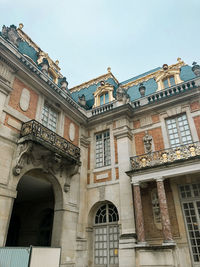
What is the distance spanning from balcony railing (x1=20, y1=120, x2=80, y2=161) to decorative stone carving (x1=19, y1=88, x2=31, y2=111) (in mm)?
879

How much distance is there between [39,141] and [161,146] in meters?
5.57

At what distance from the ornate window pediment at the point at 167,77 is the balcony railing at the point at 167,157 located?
13.4ft

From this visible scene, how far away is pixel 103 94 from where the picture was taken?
13.8m

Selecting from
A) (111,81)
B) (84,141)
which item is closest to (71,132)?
(84,141)

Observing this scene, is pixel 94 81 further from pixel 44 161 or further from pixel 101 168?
pixel 44 161

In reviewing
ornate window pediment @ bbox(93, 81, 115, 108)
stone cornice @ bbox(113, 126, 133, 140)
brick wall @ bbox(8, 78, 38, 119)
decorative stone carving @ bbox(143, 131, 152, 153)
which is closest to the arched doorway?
brick wall @ bbox(8, 78, 38, 119)

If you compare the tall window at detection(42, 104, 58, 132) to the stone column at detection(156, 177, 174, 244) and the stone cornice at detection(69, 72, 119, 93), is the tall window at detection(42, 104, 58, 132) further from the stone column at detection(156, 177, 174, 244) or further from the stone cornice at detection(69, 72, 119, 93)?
the stone cornice at detection(69, 72, 119, 93)

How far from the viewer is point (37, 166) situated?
870cm

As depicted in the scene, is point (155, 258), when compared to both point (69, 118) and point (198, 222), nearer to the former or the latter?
point (198, 222)

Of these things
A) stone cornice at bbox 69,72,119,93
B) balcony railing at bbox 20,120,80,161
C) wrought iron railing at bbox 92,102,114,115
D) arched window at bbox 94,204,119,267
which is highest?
stone cornice at bbox 69,72,119,93

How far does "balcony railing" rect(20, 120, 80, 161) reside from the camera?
8109 millimetres

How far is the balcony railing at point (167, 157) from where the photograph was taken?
852 centimetres

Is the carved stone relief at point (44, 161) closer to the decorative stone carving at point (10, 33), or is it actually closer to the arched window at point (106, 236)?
the arched window at point (106, 236)

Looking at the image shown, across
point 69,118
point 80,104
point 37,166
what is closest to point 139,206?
point 37,166
